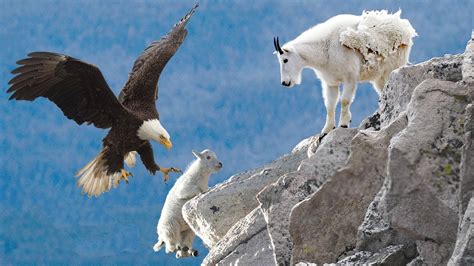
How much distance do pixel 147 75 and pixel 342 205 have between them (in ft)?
30.5

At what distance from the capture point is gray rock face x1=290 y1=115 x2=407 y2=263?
27.7 ft

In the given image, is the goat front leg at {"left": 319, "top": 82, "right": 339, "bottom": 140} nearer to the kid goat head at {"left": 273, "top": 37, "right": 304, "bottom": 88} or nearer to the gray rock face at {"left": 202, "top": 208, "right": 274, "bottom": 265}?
the kid goat head at {"left": 273, "top": 37, "right": 304, "bottom": 88}

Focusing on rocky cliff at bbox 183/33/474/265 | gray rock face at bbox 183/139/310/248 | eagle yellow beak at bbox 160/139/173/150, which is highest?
eagle yellow beak at bbox 160/139/173/150

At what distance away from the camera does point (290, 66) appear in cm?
1384

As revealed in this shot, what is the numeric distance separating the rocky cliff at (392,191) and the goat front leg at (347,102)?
244cm

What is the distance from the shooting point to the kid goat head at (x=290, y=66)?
544 inches

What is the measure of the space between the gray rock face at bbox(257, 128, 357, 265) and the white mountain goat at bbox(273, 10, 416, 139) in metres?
3.45

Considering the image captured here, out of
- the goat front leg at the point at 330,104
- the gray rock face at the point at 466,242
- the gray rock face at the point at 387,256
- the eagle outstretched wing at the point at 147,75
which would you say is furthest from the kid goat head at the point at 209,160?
the gray rock face at the point at 466,242

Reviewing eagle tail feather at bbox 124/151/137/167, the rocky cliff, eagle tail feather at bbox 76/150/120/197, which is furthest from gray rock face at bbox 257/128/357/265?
eagle tail feather at bbox 124/151/137/167

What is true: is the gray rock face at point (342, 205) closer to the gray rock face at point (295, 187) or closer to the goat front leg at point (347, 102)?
the gray rock face at point (295, 187)

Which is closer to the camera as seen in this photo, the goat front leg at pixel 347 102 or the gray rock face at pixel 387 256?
the gray rock face at pixel 387 256

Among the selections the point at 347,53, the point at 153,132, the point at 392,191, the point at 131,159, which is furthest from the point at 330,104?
the point at 392,191

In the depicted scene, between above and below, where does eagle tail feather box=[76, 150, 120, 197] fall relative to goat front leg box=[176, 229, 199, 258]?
above

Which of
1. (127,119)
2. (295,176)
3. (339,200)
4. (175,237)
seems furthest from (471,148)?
(127,119)
